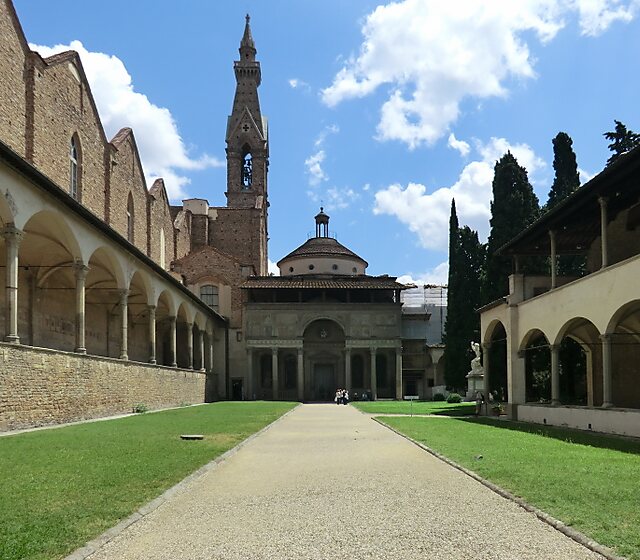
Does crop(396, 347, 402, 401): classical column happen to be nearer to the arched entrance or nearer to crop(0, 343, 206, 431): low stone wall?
the arched entrance

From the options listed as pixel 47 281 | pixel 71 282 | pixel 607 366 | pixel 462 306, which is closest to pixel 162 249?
pixel 71 282

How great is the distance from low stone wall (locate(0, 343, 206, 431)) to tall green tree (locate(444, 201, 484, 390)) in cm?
1862

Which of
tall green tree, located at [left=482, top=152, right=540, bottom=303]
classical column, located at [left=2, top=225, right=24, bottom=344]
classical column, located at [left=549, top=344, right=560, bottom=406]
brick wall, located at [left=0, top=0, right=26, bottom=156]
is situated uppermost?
brick wall, located at [left=0, top=0, right=26, bottom=156]

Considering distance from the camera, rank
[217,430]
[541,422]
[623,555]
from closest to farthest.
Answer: [623,555]
[217,430]
[541,422]

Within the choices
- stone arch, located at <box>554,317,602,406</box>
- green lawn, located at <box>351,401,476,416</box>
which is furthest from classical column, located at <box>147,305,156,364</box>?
stone arch, located at <box>554,317,602,406</box>

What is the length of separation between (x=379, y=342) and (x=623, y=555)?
4779 cm

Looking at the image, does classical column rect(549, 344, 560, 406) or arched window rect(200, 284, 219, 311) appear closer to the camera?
classical column rect(549, 344, 560, 406)

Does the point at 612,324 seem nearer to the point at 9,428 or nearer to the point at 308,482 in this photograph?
the point at 308,482

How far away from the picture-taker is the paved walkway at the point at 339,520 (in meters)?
5.30

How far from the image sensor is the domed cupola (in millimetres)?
63000

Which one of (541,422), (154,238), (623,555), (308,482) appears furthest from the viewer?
(154,238)

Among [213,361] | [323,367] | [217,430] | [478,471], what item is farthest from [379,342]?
Answer: [478,471]

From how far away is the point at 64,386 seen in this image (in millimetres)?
19312

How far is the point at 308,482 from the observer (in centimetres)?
895
